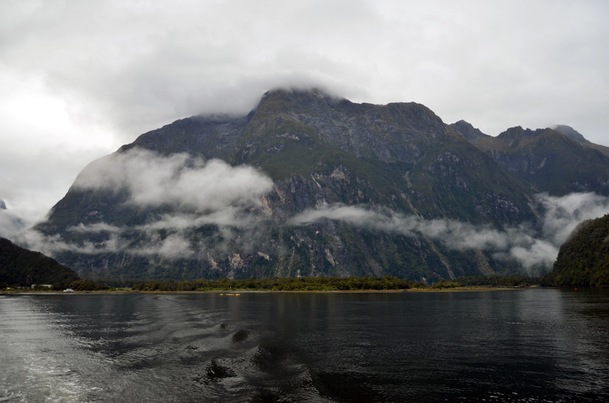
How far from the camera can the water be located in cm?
5769

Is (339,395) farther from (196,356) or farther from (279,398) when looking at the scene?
(196,356)

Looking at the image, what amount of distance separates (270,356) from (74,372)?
30317mm

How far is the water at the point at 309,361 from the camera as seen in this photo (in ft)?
189

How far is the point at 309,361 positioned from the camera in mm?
77062

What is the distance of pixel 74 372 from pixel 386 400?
46.1 meters

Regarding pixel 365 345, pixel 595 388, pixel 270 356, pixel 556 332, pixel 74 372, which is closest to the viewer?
pixel 595 388

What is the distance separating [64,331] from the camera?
385 feet

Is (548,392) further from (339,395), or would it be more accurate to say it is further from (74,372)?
(74,372)

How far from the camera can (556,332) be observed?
10644 cm

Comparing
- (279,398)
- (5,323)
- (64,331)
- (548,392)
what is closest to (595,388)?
(548,392)

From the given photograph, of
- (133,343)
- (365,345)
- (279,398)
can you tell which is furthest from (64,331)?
(279,398)

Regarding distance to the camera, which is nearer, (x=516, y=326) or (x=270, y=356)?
(x=270, y=356)

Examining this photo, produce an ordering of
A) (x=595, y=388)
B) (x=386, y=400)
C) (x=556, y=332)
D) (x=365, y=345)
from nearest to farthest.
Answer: (x=386, y=400), (x=595, y=388), (x=365, y=345), (x=556, y=332)

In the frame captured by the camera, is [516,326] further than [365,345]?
Yes
